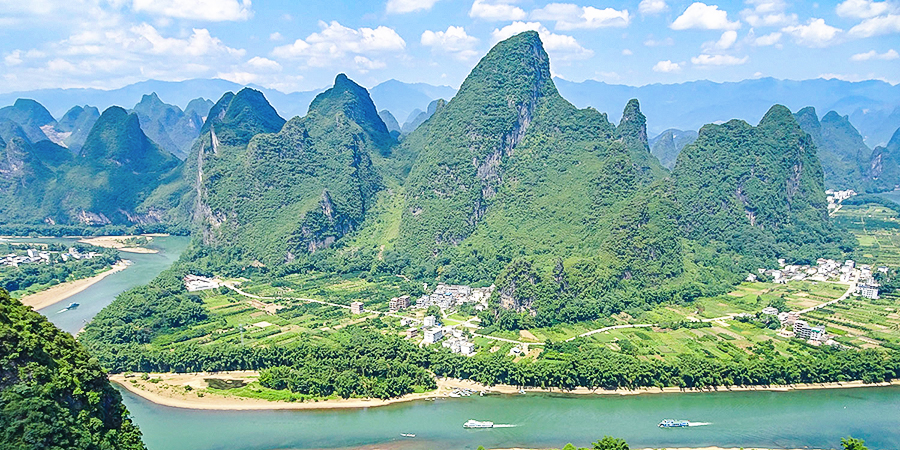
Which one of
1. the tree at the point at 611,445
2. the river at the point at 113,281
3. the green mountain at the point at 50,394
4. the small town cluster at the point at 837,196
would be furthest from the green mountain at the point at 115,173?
the small town cluster at the point at 837,196

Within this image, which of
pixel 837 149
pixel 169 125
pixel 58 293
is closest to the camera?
pixel 58 293

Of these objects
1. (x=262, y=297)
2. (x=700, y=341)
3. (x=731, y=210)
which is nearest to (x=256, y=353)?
(x=262, y=297)

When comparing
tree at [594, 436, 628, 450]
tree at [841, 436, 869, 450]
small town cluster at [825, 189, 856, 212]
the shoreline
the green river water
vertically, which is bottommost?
the green river water

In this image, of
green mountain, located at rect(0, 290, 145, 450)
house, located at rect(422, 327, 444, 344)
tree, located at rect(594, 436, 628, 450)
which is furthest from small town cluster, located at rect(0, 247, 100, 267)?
tree, located at rect(594, 436, 628, 450)

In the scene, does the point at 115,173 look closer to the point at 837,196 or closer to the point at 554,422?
the point at 554,422

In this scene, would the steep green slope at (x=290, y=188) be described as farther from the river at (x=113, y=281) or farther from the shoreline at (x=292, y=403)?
the shoreline at (x=292, y=403)

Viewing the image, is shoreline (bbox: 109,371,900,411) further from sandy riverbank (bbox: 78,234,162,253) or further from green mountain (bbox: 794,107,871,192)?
green mountain (bbox: 794,107,871,192)

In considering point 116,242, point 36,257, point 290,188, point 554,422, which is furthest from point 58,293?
point 554,422
